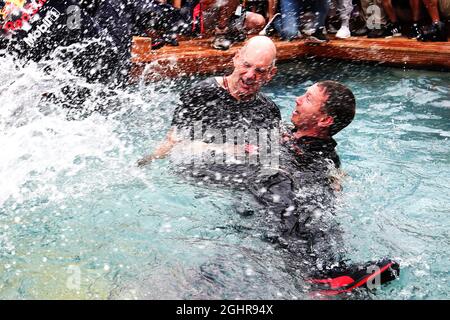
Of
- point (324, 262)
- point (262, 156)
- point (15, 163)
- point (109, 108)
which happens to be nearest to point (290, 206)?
point (324, 262)

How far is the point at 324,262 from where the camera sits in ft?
10.1

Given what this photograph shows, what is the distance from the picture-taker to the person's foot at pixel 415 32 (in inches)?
313

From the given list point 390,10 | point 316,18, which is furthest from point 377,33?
point 316,18

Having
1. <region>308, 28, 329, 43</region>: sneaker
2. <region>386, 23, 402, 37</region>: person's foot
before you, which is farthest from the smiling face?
<region>386, 23, 402, 37</region>: person's foot

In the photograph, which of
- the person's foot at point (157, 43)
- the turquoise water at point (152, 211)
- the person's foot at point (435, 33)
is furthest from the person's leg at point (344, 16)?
the person's foot at point (157, 43)

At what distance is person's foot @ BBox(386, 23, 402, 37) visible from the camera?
27.0 feet

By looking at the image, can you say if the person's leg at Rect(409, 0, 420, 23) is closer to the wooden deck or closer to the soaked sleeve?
the wooden deck

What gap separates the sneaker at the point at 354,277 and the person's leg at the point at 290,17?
5.68 metres

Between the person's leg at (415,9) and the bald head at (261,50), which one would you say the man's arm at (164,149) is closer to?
the bald head at (261,50)

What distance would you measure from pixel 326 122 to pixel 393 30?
526cm

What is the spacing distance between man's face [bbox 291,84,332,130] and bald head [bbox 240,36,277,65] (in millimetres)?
418

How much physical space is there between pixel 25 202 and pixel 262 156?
1.70m
